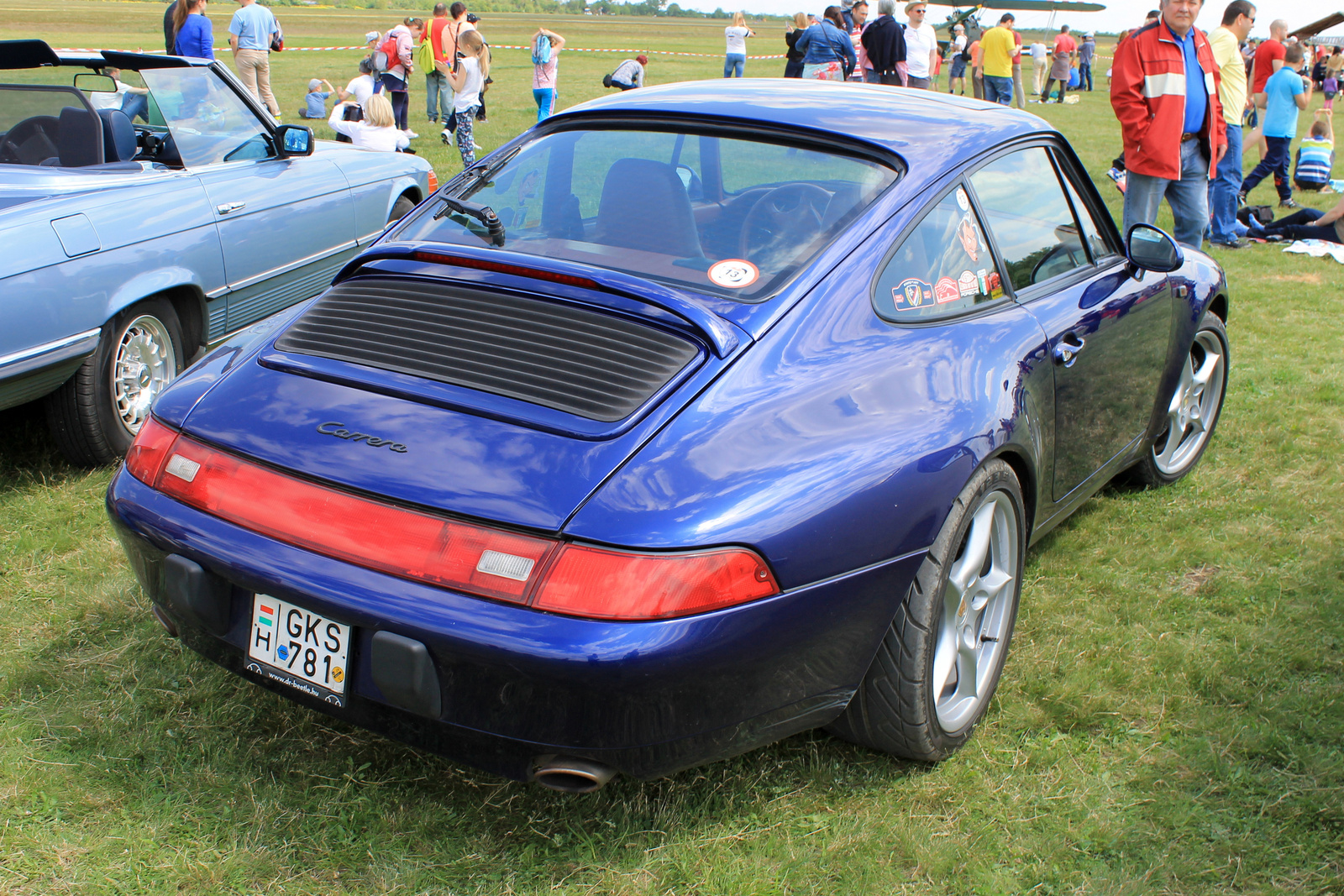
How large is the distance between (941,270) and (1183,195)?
5.00m

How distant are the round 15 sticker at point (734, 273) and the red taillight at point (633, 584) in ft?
2.42

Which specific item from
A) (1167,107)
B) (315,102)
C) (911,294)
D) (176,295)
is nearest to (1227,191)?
(1167,107)

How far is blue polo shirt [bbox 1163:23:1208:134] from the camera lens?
633 cm

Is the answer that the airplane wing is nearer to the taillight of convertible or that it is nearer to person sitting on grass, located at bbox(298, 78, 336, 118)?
person sitting on grass, located at bbox(298, 78, 336, 118)

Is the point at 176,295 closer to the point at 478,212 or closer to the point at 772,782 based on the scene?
the point at 478,212

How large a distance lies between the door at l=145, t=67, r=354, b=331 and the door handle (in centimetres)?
352

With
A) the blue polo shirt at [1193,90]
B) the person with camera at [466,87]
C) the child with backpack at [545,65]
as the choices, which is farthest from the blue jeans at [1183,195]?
the child with backpack at [545,65]

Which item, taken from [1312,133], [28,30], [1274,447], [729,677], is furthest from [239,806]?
[28,30]

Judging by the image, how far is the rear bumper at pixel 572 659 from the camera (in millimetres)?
1830

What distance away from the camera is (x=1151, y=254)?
11.2 feet

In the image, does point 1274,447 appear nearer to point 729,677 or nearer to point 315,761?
point 729,677

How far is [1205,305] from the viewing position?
401cm

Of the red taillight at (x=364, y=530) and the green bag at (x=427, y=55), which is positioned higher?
the green bag at (x=427, y=55)

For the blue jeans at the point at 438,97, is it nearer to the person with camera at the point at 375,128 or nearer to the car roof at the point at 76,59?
the person with camera at the point at 375,128
